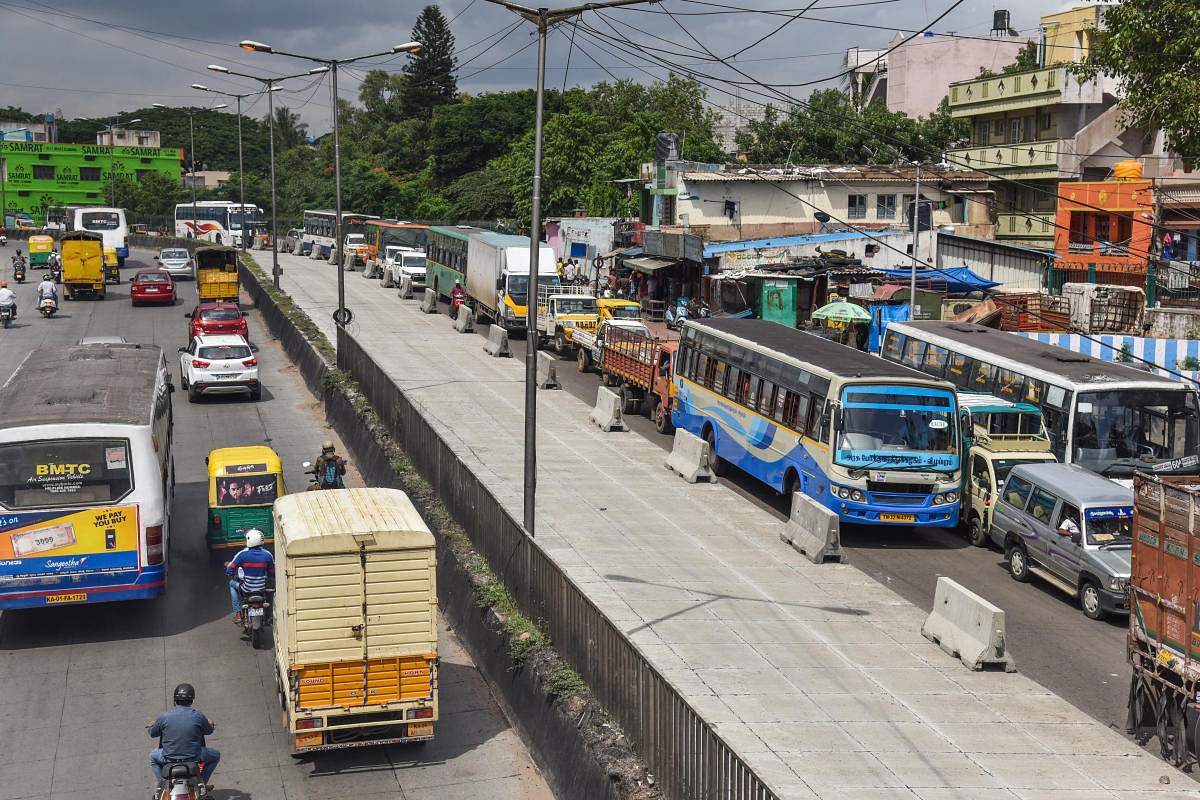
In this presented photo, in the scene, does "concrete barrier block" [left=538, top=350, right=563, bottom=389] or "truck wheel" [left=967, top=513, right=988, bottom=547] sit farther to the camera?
"concrete barrier block" [left=538, top=350, right=563, bottom=389]

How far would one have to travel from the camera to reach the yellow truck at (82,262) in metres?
53.3

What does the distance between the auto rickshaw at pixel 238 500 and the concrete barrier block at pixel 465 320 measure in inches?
1066

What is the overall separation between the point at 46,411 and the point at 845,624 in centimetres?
1090

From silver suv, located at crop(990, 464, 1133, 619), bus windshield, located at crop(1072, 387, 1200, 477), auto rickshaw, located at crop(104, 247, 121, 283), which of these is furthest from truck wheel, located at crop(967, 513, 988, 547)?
auto rickshaw, located at crop(104, 247, 121, 283)

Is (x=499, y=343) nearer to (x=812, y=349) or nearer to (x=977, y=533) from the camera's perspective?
(x=812, y=349)

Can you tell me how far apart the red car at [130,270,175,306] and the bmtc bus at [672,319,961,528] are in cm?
3642

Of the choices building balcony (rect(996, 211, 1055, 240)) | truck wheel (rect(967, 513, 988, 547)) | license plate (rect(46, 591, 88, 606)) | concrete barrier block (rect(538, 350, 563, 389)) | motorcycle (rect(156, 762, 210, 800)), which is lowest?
truck wheel (rect(967, 513, 988, 547))

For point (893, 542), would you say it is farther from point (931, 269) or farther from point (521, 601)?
point (931, 269)

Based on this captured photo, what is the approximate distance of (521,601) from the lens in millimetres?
14531

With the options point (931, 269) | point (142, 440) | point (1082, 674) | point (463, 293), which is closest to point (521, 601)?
point (142, 440)

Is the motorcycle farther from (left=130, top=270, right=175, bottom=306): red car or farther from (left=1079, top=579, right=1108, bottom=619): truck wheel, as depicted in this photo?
(left=130, top=270, right=175, bottom=306): red car

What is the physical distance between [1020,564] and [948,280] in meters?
25.3

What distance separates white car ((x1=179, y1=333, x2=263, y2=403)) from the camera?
1272 inches

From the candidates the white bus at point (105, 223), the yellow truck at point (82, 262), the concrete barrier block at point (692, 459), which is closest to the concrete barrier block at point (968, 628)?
the concrete barrier block at point (692, 459)
